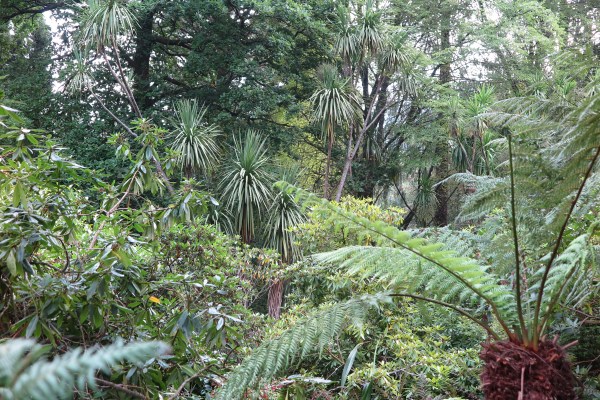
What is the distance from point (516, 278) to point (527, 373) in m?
0.28

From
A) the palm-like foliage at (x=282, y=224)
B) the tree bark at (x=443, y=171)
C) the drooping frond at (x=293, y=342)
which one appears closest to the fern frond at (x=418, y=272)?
the drooping frond at (x=293, y=342)

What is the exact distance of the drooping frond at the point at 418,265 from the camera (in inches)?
65.4

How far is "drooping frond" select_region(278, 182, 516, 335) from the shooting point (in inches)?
65.4

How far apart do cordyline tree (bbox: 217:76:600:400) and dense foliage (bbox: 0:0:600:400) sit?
0.4 inches

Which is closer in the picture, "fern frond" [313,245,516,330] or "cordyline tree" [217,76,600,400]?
"cordyline tree" [217,76,600,400]

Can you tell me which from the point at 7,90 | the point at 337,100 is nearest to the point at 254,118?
the point at 337,100

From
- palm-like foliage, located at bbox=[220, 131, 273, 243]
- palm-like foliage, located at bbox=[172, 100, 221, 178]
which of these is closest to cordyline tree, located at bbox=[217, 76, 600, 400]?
palm-like foliage, located at bbox=[220, 131, 273, 243]

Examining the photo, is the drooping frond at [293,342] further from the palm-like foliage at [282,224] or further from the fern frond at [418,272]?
the palm-like foliage at [282,224]

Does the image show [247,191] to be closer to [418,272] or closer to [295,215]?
[295,215]

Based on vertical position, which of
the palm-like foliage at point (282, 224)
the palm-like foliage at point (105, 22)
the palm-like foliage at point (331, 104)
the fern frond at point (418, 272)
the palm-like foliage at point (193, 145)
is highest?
the palm-like foliage at point (105, 22)

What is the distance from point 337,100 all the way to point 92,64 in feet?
15.1

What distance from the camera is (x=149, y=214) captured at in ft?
7.97

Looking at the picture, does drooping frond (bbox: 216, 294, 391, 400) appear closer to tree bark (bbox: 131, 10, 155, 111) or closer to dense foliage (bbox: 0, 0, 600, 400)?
dense foliage (bbox: 0, 0, 600, 400)

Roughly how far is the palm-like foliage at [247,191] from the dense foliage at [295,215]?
4cm
